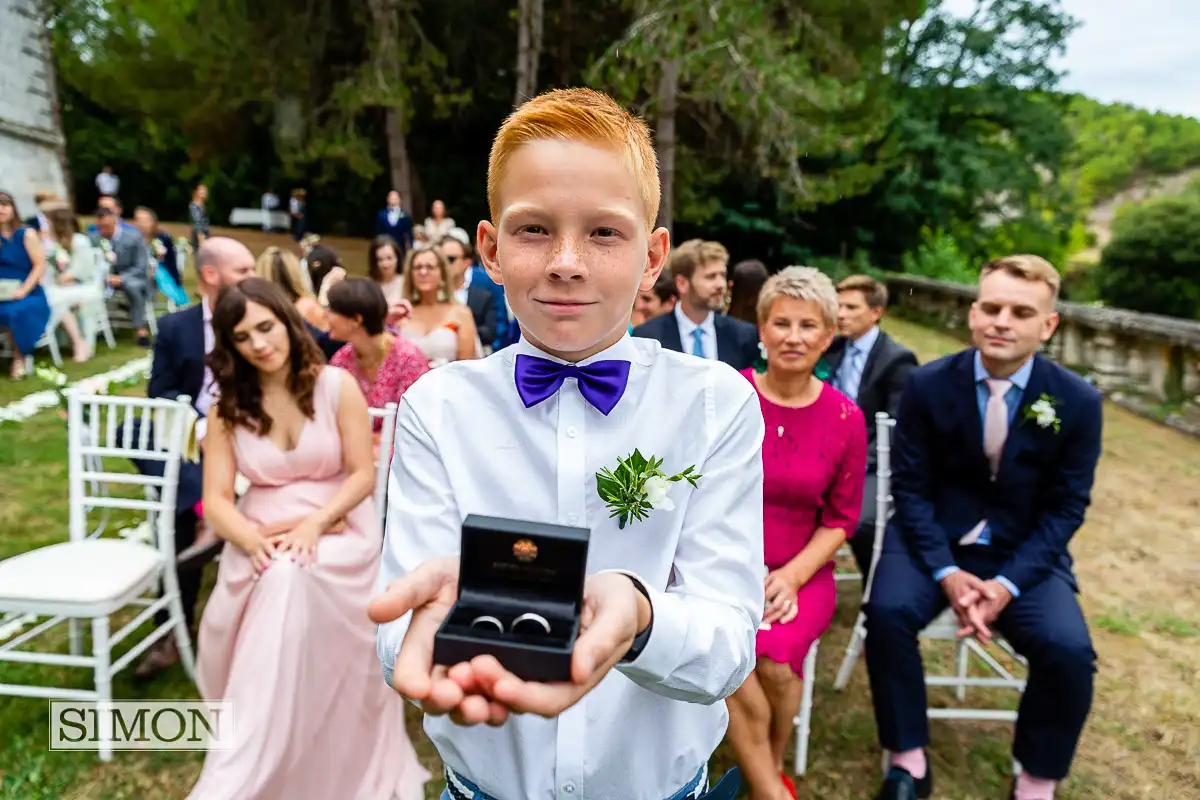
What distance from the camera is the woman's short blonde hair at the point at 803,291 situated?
2.93m

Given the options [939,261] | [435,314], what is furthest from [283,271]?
[939,261]

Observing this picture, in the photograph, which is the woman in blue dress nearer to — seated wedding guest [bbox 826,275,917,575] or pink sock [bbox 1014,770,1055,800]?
seated wedding guest [bbox 826,275,917,575]

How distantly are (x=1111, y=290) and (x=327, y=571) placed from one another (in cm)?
1557

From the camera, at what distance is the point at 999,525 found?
3104 millimetres

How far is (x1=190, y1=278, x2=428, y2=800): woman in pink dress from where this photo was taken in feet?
8.76

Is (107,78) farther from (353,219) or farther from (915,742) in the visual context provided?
(915,742)

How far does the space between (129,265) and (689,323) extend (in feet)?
31.3

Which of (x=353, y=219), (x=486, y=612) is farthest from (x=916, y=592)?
(x=353, y=219)

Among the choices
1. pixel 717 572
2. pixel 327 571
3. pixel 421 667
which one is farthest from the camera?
pixel 327 571

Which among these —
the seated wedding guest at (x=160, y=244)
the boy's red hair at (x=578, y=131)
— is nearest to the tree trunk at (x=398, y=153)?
the seated wedding guest at (x=160, y=244)

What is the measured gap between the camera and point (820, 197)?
13.2 metres

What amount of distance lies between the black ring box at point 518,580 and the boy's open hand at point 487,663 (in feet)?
0.08

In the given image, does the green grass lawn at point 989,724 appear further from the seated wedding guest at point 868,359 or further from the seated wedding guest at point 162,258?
the seated wedding guest at point 162,258

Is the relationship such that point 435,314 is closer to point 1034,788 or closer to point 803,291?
point 803,291
